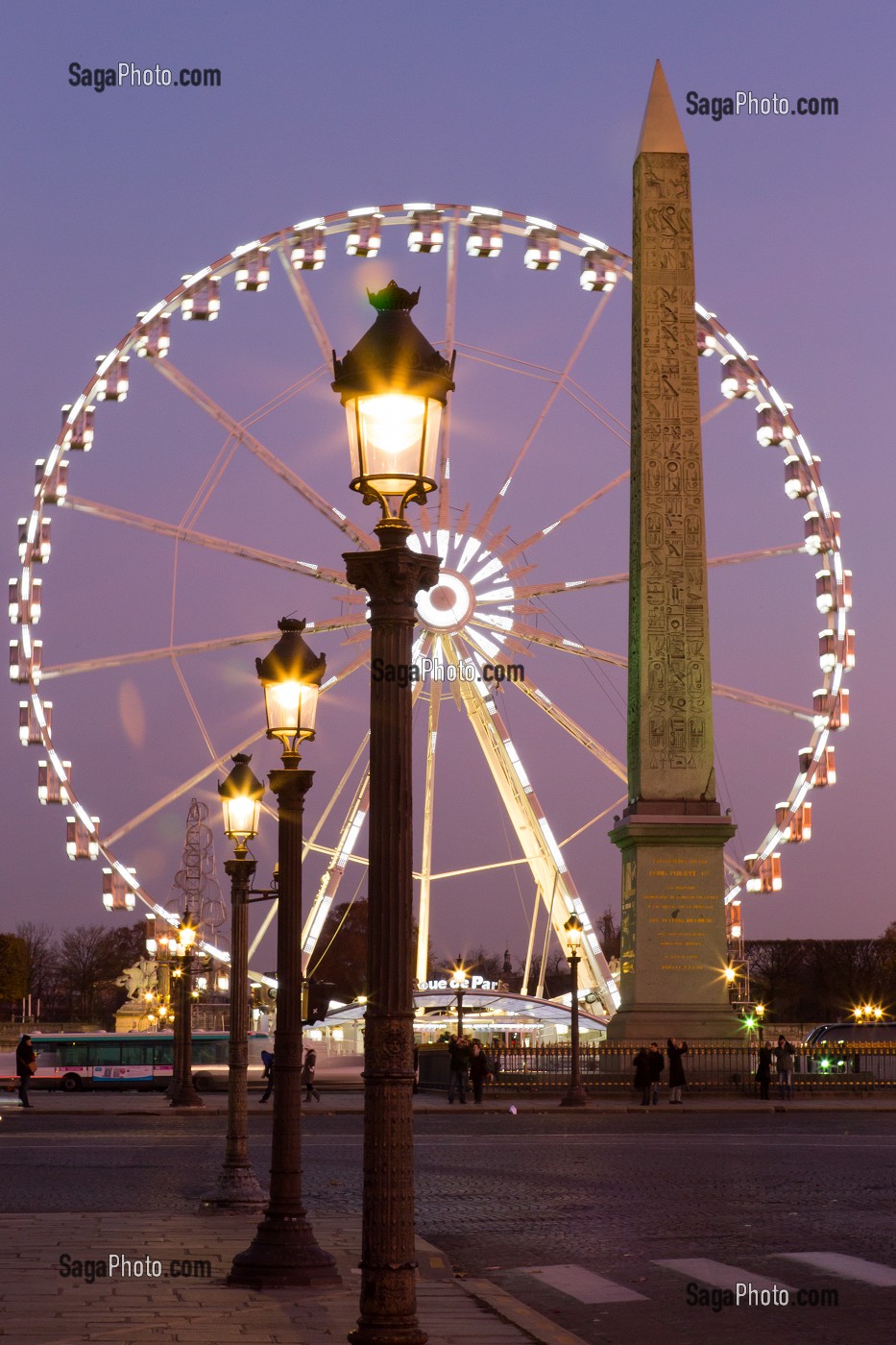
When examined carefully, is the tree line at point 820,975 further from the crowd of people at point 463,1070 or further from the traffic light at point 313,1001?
the traffic light at point 313,1001

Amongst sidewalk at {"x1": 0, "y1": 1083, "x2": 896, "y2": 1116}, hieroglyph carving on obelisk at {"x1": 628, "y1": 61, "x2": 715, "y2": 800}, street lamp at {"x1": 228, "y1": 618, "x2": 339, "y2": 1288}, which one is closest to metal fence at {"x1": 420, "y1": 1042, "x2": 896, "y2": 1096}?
sidewalk at {"x1": 0, "y1": 1083, "x2": 896, "y2": 1116}

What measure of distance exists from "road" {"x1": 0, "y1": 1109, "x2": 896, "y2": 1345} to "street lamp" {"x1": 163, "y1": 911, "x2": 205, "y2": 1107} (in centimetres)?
443

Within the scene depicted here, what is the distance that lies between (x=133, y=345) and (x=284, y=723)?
24.0 m

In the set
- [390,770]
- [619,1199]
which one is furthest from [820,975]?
[390,770]

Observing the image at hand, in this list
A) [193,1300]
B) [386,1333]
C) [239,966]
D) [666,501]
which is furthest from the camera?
[666,501]

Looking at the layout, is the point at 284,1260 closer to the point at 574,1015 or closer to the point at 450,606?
the point at 574,1015

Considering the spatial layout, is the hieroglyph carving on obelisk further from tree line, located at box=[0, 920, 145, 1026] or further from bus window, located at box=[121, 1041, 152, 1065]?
tree line, located at box=[0, 920, 145, 1026]

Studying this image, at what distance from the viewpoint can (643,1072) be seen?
27.9 metres

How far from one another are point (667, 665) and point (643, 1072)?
18.2ft

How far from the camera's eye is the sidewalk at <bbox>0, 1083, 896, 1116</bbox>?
28.8 meters

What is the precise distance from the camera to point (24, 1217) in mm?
12875

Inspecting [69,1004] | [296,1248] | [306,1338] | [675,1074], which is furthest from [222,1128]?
[69,1004]

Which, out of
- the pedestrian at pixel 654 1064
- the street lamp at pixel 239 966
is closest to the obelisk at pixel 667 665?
the pedestrian at pixel 654 1064

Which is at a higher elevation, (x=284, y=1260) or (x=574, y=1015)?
(x=574, y=1015)
